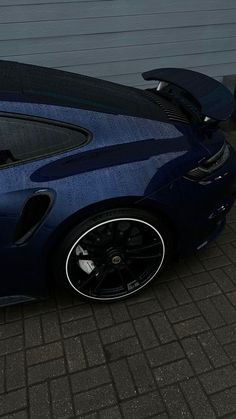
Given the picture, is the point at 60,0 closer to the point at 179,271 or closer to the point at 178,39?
the point at 178,39

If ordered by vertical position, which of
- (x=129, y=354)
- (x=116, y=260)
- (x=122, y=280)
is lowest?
(x=129, y=354)

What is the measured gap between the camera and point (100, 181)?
7.24ft

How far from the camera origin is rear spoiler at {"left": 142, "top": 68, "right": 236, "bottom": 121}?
8.15 ft

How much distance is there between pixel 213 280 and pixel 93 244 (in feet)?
3.40

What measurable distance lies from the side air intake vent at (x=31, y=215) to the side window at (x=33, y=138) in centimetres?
24

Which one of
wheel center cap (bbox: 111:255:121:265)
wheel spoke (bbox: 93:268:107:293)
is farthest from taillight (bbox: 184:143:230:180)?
wheel spoke (bbox: 93:268:107:293)

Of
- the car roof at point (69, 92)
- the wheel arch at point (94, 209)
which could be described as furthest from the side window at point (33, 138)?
the wheel arch at point (94, 209)

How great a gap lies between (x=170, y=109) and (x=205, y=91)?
0.92 feet

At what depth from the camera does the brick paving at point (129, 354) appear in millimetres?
2094

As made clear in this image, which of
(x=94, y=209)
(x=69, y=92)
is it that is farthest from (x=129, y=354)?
(x=69, y=92)

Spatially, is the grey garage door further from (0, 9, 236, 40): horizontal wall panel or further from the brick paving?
the brick paving

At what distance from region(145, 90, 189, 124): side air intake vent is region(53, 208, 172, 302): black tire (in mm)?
749

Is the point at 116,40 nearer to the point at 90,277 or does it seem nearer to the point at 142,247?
the point at 142,247

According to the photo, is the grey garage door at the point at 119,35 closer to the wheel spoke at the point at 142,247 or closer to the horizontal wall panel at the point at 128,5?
the horizontal wall panel at the point at 128,5
